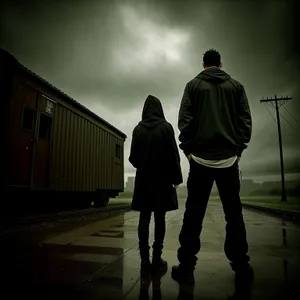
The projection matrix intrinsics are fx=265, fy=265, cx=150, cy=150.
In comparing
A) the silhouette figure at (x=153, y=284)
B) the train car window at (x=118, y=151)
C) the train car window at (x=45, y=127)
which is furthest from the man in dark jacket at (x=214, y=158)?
the train car window at (x=118, y=151)

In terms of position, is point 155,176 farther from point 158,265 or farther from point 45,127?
point 45,127

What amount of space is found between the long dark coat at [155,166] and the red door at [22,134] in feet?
15.6

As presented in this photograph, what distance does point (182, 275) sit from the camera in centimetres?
234

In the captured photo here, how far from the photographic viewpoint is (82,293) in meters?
1.92

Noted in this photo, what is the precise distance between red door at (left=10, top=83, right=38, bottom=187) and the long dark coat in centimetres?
474

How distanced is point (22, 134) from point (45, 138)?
1350 millimetres

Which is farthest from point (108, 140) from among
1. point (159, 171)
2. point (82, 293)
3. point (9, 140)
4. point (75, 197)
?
point (82, 293)

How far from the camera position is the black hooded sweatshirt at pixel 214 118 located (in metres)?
2.48

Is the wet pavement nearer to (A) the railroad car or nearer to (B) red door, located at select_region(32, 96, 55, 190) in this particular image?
(A) the railroad car

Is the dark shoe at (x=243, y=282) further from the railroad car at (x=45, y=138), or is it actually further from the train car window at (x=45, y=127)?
the train car window at (x=45, y=127)

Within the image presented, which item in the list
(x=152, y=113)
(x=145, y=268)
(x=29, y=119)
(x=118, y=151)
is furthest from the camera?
(x=118, y=151)

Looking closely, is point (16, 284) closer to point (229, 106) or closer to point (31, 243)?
point (31, 243)

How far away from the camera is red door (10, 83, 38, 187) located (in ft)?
21.6

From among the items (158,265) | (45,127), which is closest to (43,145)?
(45,127)
